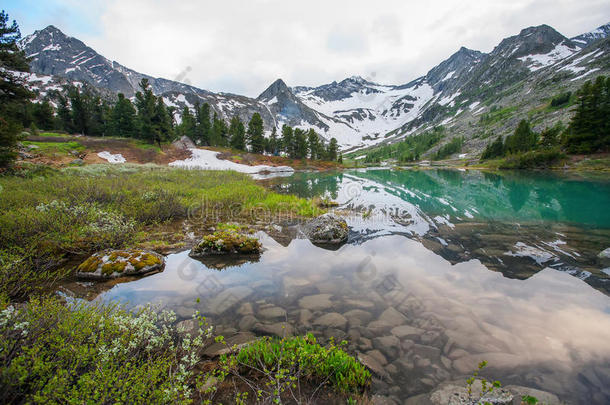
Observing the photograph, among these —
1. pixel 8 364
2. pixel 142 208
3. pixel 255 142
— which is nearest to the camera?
pixel 8 364

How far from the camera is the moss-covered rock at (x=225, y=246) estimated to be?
8148mm

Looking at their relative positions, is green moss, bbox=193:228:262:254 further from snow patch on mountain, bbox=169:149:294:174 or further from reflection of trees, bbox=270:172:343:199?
snow patch on mountain, bbox=169:149:294:174

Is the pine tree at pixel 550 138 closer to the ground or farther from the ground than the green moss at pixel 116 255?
farther from the ground

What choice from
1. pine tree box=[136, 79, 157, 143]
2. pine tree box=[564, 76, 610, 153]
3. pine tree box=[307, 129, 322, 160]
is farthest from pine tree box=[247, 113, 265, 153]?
pine tree box=[564, 76, 610, 153]

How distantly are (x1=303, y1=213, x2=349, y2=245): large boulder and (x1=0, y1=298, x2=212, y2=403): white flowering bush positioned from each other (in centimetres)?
682

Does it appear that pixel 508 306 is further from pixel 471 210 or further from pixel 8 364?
pixel 471 210

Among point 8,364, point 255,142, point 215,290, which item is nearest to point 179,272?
point 215,290

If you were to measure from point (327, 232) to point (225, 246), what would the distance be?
161 inches

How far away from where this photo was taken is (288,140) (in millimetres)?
78125

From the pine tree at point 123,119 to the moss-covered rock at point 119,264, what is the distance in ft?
204

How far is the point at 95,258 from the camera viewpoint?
6590 mm

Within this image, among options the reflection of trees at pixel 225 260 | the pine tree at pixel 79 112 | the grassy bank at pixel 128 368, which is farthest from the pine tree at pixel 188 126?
the grassy bank at pixel 128 368

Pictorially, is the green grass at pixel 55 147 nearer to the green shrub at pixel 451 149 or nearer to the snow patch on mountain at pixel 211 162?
the snow patch on mountain at pixel 211 162

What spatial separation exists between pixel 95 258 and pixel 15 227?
198 centimetres
